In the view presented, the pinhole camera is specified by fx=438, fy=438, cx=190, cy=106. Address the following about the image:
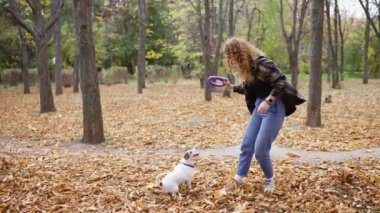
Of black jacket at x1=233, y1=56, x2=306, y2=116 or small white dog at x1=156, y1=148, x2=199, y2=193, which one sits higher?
black jacket at x1=233, y1=56, x2=306, y2=116

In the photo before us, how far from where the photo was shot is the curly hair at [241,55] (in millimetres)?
4707

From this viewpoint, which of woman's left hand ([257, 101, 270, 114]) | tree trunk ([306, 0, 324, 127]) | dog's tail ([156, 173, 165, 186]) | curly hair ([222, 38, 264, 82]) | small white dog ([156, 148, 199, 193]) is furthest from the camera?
tree trunk ([306, 0, 324, 127])

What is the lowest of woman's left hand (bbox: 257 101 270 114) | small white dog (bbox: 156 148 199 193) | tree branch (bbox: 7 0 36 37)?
small white dog (bbox: 156 148 199 193)

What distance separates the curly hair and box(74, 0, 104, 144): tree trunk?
4.92 metres

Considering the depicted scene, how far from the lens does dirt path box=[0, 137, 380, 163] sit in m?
7.59

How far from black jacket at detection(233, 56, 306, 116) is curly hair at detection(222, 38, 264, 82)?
6cm

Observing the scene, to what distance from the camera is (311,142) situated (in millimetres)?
8914

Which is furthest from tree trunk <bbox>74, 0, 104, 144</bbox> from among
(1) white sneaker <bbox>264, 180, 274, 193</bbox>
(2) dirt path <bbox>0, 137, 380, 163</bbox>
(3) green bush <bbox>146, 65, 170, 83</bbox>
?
(3) green bush <bbox>146, 65, 170, 83</bbox>

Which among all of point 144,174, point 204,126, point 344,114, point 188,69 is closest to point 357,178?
point 144,174

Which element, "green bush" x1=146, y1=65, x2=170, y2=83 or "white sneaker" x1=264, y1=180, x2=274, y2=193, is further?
"green bush" x1=146, y1=65, x2=170, y2=83

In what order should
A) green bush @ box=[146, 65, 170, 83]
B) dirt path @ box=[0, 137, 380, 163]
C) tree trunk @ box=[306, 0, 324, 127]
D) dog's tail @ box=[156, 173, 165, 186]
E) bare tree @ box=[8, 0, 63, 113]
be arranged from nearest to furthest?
dog's tail @ box=[156, 173, 165, 186] < dirt path @ box=[0, 137, 380, 163] < tree trunk @ box=[306, 0, 324, 127] < bare tree @ box=[8, 0, 63, 113] < green bush @ box=[146, 65, 170, 83]

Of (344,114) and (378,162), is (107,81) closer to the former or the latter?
(344,114)

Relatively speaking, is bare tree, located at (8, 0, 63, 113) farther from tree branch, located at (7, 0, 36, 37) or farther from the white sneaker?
the white sneaker

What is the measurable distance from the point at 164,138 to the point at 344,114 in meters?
6.53
